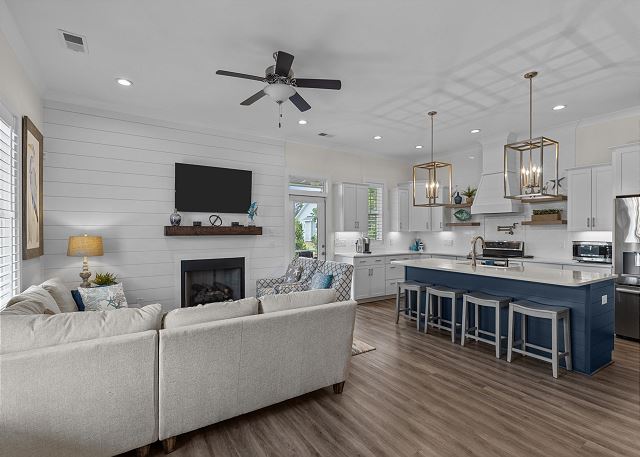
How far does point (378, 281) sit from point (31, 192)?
17.8ft

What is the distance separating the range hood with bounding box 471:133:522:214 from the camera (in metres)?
5.87

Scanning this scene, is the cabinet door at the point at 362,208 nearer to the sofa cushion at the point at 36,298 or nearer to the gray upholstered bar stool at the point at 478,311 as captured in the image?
the gray upholstered bar stool at the point at 478,311

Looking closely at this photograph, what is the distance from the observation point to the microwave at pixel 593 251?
4727 mm

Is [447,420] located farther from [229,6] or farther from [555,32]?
[229,6]

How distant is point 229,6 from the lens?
2555 mm

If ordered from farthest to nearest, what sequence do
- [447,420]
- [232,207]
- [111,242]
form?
[232,207] < [111,242] < [447,420]

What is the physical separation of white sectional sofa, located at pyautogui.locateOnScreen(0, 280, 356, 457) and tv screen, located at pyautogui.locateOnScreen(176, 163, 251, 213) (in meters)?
3.08

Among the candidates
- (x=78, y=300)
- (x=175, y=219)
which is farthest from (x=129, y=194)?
(x=78, y=300)

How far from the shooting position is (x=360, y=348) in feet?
13.1

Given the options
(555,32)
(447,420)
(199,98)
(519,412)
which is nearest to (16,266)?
(199,98)

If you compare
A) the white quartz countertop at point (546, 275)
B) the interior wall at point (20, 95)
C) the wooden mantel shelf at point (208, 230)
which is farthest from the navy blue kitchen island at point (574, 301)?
the interior wall at point (20, 95)

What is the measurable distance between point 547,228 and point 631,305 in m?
1.75

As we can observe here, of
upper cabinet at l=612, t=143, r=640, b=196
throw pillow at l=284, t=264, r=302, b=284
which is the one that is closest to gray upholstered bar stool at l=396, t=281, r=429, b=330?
throw pillow at l=284, t=264, r=302, b=284

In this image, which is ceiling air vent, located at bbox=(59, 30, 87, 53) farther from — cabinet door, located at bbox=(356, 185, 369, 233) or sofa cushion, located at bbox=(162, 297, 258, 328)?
cabinet door, located at bbox=(356, 185, 369, 233)
